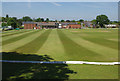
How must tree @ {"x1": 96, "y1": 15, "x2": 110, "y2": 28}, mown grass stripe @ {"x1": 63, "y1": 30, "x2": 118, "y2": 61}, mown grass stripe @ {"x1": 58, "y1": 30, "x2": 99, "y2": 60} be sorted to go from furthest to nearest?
tree @ {"x1": 96, "y1": 15, "x2": 110, "y2": 28}
mown grass stripe @ {"x1": 58, "y1": 30, "x2": 99, "y2": 60}
mown grass stripe @ {"x1": 63, "y1": 30, "x2": 118, "y2": 61}

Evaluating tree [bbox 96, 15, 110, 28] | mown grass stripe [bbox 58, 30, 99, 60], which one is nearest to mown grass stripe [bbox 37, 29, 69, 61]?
mown grass stripe [bbox 58, 30, 99, 60]

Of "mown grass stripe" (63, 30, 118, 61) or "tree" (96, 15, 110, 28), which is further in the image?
"tree" (96, 15, 110, 28)

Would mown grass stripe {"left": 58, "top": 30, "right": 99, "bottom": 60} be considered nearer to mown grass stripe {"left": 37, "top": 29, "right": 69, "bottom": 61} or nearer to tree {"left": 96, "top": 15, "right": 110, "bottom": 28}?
mown grass stripe {"left": 37, "top": 29, "right": 69, "bottom": 61}

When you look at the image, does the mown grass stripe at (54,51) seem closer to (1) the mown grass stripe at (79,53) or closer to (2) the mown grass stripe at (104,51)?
(1) the mown grass stripe at (79,53)

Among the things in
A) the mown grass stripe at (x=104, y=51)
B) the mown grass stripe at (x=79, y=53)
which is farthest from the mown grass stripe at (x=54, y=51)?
the mown grass stripe at (x=104, y=51)

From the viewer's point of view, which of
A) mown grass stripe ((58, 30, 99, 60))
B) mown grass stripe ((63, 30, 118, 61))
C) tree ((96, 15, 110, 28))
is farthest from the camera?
tree ((96, 15, 110, 28))

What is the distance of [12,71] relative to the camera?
709cm

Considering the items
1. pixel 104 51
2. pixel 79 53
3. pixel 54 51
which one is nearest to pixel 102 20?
pixel 104 51

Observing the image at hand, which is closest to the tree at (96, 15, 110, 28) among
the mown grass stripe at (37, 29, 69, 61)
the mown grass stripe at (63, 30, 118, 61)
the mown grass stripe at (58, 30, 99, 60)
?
the mown grass stripe at (63, 30, 118, 61)

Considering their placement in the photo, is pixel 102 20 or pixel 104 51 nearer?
pixel 104 51

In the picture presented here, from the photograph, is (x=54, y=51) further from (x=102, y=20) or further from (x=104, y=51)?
(x=102, y=20)

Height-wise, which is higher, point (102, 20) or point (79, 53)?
point (102, 20)

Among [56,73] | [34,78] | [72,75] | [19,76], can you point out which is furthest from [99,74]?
[19,76]

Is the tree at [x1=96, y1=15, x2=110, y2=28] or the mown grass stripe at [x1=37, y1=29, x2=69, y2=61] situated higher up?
the tree at [x1=96, y1=15, x2=110, y2=28]
